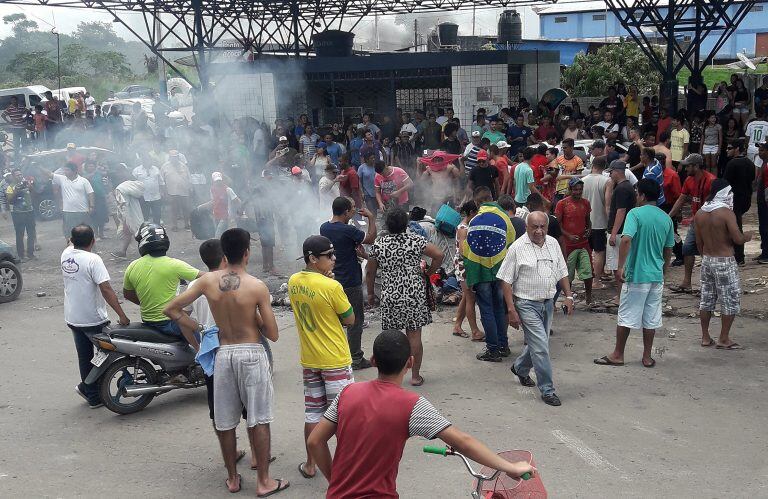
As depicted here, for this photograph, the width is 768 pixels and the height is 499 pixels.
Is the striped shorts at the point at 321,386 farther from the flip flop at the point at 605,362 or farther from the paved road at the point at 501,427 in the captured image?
the flip flop at the point at 605,362

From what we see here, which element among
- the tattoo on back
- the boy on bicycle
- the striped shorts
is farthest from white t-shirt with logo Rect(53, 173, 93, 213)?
the boy on bicycle

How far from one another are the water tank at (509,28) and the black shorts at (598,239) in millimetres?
23098

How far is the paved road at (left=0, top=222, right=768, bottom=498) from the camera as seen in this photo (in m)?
5.53

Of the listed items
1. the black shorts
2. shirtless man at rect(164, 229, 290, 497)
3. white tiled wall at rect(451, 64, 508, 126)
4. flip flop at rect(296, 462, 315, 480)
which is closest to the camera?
shirtless man at rect(164, 229, 290, 497)

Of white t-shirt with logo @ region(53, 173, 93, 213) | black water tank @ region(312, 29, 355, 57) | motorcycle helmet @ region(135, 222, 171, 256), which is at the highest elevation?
black water tank @ region(312, 29, 355, 57)

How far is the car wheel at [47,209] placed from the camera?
18.8 m

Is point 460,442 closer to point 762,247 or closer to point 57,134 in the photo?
point 762,247

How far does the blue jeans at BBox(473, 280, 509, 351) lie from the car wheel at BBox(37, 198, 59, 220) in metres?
13.9

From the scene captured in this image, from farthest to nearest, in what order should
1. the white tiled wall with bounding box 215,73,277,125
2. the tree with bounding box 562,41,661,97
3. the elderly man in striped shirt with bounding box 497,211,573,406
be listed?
the tree with bounding box 562,41,661,97 → the white tiled wall with bounding box 215,73,277,125 → the elderly man in striped shirt with bounding box 497,211,573,406

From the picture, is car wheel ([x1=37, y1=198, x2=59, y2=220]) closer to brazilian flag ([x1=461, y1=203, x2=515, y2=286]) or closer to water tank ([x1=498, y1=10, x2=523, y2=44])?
brazilian flag ([x1=461, y1=203, x2=515, y2=286])

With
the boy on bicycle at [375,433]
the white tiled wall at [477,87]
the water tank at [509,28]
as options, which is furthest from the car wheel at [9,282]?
the water tank at [509,28]

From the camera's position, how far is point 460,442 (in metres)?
3.38

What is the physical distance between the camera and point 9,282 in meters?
11.8

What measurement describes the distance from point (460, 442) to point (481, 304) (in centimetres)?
463
